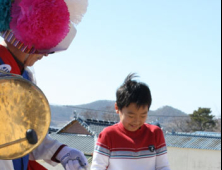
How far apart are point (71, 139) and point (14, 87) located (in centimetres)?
1598

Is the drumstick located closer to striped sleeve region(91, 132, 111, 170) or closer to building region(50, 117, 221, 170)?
striped sleeve region(91, 132, 111, 170)

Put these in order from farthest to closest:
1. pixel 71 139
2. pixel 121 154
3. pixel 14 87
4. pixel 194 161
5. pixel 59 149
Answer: pixel 194 161, pixel 71 139, pixel 121 154, pixel 59 149, pixel 14 87

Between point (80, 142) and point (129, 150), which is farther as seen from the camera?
point (80, 142)

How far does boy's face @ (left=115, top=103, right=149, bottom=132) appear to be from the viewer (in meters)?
2.79

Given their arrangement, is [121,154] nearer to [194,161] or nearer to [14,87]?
[14,87]

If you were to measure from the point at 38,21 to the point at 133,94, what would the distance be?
112 centimetres

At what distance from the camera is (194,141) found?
24266mm

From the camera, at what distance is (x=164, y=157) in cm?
282

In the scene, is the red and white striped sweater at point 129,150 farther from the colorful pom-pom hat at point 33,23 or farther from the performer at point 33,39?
the colorful pom-pom hat at point 33,23

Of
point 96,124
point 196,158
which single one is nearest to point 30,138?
point 96,124

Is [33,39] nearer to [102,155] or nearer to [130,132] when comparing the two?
[102,155]

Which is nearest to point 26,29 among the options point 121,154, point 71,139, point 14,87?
point 14,87

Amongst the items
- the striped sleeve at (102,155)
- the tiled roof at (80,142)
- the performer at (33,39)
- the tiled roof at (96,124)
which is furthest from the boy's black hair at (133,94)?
the tiled roof at (96,124)

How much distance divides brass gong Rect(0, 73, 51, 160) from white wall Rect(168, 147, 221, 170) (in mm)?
23105
